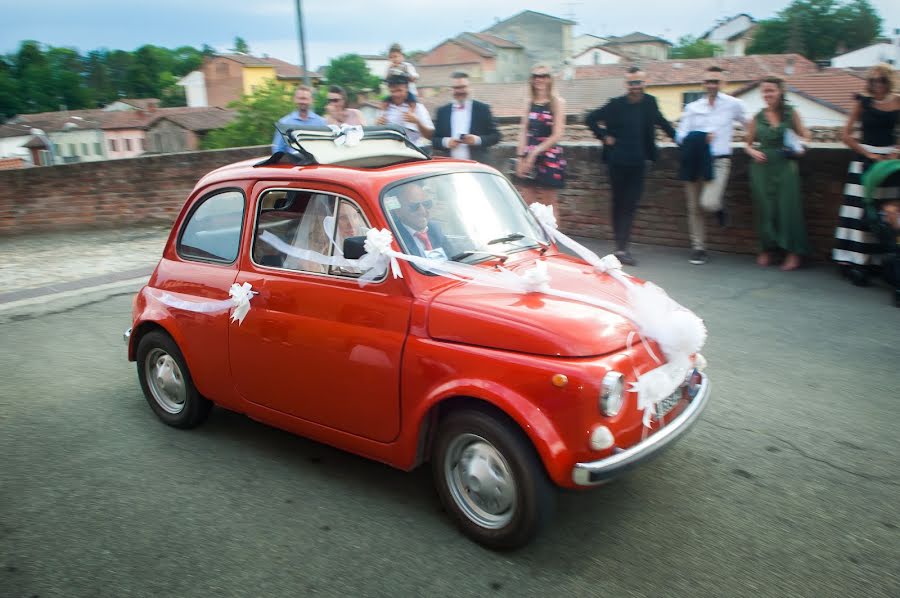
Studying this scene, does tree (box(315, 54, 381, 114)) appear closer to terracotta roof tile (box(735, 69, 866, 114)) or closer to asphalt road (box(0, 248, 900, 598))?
terracotta roof tile (box(735, 69, 866, 114))

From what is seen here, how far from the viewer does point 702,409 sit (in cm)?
→ 373

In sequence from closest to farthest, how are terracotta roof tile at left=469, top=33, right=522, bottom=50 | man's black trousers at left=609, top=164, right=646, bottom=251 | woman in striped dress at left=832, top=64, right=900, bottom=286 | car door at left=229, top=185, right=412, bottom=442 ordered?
car door at left=229, top=185, right=412, bottom=442 < woman in striped dress at left=832, top=64, right=900, bottom=286 < man's black trousers at left=609, top=164, right=646, bottom=251 < terracotta roof tile at left=469, top=33, right=522, bottom=50

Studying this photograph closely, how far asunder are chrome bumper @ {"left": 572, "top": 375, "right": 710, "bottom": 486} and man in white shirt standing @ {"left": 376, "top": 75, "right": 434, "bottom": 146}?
20.9ft

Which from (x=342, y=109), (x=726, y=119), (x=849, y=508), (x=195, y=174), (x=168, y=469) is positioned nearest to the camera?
(x=849, y=508)

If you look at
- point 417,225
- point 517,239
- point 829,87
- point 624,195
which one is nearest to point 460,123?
point 624,195

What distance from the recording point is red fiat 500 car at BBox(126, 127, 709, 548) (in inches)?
126

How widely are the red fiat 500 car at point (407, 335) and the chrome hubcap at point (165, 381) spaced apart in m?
0.01

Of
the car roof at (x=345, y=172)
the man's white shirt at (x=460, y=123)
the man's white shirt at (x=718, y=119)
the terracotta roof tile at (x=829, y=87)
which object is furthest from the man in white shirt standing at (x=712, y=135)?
the terracotta roof tile at (x=829, y=87)

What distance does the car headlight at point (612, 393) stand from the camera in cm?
311

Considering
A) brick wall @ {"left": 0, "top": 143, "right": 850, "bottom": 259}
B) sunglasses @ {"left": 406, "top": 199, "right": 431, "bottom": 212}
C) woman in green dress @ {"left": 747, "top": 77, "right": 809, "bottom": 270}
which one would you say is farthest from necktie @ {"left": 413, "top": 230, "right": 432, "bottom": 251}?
brick wall @ {"left": 0, "top": 143, "right": 850, "bottom": 259}

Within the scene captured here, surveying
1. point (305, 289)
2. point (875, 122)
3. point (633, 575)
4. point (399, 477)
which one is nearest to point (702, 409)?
point (633, 575)

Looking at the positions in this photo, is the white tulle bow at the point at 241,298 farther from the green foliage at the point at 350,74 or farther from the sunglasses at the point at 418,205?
the green foliage at the point at 350,74

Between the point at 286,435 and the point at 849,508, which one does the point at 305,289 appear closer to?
the point at 286,435

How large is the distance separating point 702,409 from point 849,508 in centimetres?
86
